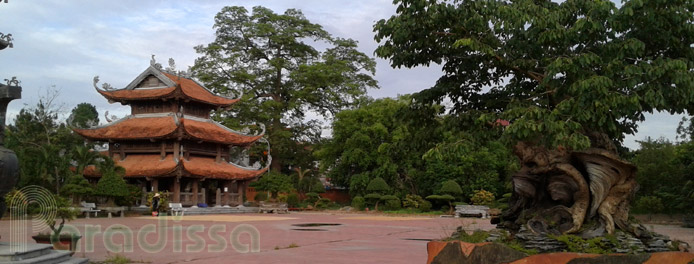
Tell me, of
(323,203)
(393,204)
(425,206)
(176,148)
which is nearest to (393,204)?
(393,204)

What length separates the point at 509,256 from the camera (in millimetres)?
7598

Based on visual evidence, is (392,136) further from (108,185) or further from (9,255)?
(9,255)

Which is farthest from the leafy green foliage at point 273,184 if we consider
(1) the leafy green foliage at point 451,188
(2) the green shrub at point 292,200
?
(1) the leafy green foliage at point 451,188

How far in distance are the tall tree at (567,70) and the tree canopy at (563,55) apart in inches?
0.6

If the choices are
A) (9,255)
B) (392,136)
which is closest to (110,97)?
(392,136)

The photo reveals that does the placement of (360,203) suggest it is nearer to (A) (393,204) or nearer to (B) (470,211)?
(A) (393,204)

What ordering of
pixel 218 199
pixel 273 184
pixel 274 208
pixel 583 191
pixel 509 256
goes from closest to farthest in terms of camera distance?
pixel 509 256 < pixel 583 191 < pixel 218 199 < pixel 274 208 < pixel 273 184

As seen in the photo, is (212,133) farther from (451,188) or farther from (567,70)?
(567,70)

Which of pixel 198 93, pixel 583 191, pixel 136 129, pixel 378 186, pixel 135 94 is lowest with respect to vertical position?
pixel 583 191

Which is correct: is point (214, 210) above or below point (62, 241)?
below

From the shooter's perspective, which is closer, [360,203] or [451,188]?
[451,188]

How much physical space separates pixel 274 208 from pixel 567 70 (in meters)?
28.8

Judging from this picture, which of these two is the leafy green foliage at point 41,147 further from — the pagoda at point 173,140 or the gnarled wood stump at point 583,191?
the gnarled wood stump at point 583,191

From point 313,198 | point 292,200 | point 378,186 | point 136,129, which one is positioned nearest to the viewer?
point 136,129
